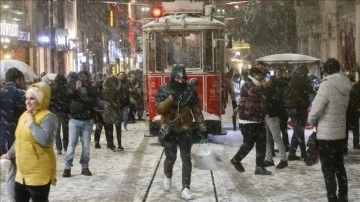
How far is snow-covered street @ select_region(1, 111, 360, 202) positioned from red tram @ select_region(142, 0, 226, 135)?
2.42m

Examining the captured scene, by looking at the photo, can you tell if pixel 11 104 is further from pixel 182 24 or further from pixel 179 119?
pixel 182 24

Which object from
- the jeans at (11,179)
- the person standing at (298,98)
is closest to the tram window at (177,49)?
the person standing at (298,98)

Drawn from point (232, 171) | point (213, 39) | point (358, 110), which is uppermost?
point (213, 39)

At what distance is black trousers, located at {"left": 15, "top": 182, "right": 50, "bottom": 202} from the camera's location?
542cm

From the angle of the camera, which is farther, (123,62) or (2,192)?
(123,62)

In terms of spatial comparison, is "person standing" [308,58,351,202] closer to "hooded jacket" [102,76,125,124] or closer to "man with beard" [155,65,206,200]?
"man with beard" [155,65,206,200]

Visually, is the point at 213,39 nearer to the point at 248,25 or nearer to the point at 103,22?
the point at 248,25

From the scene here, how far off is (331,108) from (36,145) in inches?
141

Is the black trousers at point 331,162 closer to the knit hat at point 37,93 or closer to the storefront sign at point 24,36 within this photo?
the knit hat at point 37,93

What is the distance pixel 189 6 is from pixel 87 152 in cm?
646

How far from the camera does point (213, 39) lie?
14547mm

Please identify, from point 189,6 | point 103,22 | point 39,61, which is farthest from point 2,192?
point 103,22

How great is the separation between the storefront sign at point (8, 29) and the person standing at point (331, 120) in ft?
64.7

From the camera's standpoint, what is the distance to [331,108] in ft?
23.5
